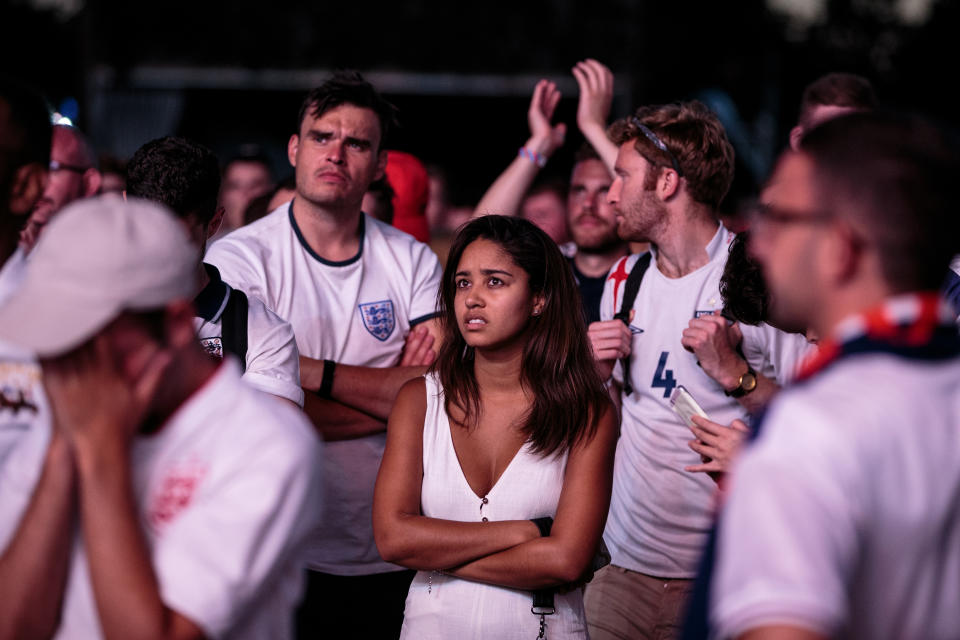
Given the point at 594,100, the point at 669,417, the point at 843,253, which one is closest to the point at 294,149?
the point at 594,100

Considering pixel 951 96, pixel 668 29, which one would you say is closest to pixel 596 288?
pixel 668 29

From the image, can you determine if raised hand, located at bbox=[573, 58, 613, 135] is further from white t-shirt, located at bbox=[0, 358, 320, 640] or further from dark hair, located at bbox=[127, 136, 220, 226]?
white t-shirt, located at bbox=[0, 358, 320, 640]

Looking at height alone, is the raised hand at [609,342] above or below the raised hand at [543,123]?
below

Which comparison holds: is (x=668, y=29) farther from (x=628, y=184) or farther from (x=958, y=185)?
(x=958, y=185)

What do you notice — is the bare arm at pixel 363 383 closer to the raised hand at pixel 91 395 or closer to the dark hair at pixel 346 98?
the dark hair at pixel 346 98

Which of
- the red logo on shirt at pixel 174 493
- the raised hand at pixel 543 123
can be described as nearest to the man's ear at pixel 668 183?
the raised hand at pixel 543 123

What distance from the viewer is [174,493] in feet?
6.43

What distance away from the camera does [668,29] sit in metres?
34.1

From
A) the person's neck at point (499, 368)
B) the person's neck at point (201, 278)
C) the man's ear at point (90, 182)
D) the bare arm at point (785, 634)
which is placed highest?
the man's ear at point (90, 182)

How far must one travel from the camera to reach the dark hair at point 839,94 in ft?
17.2

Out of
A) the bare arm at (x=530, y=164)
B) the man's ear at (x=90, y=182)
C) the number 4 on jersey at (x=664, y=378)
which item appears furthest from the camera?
the bare arm at (x=530, y=164)

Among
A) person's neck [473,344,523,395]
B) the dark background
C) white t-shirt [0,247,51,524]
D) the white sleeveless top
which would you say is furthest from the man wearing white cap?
the dark background

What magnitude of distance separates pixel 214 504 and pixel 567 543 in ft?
5.36

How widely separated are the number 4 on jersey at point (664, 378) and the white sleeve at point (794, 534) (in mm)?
2757
